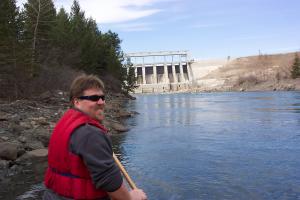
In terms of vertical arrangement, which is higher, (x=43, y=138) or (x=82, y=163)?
(x=82, y=163)

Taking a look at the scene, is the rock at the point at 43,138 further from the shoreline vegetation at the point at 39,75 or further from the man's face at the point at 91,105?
the man's face at the point at 91,105

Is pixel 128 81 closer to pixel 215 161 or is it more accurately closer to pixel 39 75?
pixel 39 75

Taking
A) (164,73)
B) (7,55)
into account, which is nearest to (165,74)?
(164,73)

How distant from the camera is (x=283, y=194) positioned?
11.2 meters

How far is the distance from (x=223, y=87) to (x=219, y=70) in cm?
3739

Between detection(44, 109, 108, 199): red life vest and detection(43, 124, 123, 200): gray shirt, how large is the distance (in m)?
0.06

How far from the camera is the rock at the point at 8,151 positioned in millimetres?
13759

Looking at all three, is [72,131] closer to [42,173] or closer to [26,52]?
[42,173]

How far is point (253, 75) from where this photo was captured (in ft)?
477

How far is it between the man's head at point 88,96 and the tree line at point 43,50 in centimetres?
2539

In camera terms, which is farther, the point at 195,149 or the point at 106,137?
the point at 195,149

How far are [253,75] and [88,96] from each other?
147 m

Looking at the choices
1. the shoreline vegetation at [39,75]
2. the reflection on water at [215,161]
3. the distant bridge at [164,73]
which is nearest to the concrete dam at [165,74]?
the distant bridge at [164,73]

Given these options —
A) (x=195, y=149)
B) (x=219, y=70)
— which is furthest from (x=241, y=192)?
(x=219, y=70)
